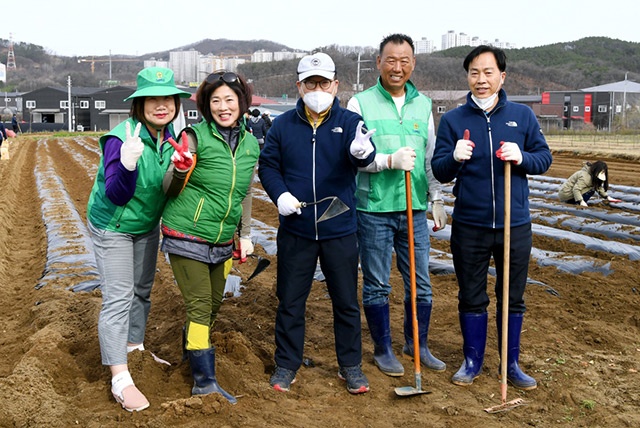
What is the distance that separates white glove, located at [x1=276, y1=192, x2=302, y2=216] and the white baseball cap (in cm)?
63

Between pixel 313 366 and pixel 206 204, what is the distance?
1298 millimetres

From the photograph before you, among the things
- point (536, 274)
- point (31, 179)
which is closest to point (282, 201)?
point (536, 274)

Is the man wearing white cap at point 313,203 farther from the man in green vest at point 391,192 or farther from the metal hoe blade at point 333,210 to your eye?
the man in green vest at point 391,192

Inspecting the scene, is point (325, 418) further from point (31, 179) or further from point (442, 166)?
point (31, 179)

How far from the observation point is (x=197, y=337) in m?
3.58

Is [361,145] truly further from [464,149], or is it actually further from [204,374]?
[204,374]

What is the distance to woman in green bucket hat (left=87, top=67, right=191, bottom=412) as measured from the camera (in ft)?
11.3

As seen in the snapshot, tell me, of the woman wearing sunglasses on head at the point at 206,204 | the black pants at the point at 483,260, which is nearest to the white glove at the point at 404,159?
the black pants at the point at 483,260

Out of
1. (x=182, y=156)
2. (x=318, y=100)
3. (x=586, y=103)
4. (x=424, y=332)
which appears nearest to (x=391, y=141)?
(x=318, y=100)

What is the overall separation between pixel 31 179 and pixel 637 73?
103 m

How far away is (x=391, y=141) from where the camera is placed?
4.04 metres

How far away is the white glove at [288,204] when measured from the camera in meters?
3.56

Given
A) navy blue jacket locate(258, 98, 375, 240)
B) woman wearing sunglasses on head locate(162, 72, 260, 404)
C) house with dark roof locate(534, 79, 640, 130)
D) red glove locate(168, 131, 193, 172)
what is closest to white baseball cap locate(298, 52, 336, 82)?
navy blue jacket locate(258, 98, 375, 240)

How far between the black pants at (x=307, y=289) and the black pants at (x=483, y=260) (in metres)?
0.62
